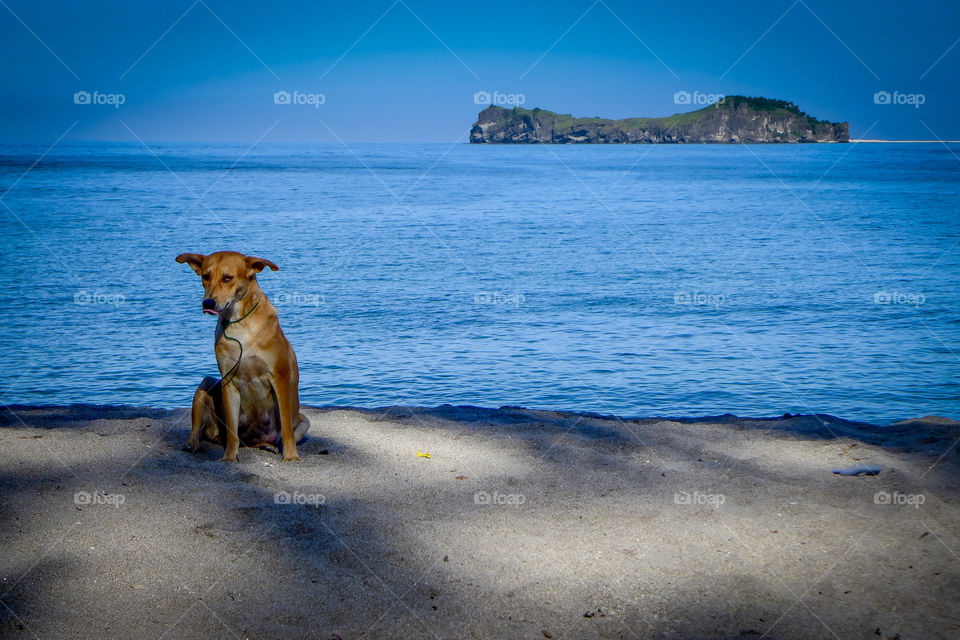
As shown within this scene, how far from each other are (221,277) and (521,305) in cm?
1368

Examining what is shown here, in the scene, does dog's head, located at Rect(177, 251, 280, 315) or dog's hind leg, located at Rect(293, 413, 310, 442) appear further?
dog's hind leg, located at Rect(293, 413, 310, 442)

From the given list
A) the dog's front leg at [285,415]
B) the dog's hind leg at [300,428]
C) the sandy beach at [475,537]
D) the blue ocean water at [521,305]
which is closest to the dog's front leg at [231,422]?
→ the sandy beach at [475,537]

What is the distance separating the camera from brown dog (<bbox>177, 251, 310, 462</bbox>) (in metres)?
6.44

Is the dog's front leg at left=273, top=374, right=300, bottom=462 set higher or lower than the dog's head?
lower

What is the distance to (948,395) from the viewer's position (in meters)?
12.7

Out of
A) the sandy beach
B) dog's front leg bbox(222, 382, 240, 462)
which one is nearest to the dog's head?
dog's front leg bbox(222, 382, 240, 462)

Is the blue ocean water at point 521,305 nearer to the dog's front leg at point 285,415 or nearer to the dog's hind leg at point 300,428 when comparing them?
the dog's hind leg at point 300,428

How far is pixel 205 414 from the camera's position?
24.1ft

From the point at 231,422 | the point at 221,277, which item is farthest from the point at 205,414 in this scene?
the point at 221,277

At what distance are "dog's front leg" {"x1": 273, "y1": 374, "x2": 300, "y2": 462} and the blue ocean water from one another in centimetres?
481

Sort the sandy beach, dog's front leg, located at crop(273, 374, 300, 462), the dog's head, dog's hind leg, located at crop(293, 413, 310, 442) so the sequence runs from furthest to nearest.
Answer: dog's hind leg, located at crop(293, 413, 310, 442)
dog's front leg, located at crop(273, 374, 300, 462)
the dog's head
the sandy beach

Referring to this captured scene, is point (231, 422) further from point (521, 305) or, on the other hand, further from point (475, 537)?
point (521, 305)

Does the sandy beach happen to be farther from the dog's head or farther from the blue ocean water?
the blue ocean water

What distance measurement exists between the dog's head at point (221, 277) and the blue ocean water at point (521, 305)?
579 centimetres
